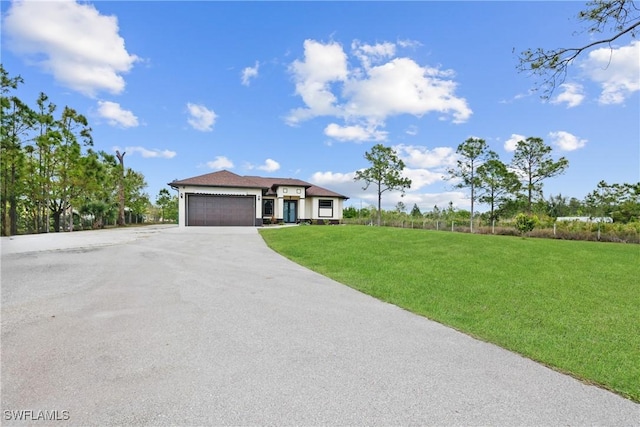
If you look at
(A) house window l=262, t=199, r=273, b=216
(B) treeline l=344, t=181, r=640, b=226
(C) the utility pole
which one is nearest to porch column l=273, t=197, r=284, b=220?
(A) house window l=262, t=199, r=273, b=216

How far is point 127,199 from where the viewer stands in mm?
33188

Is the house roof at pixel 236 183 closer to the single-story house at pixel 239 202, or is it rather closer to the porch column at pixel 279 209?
the single-story house at pixel 239 202

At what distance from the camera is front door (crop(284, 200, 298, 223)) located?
29.5m

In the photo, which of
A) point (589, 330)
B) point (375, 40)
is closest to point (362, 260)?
point (589, 330)

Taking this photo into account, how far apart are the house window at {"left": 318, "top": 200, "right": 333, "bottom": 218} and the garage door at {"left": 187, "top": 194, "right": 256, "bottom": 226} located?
22.4 feet

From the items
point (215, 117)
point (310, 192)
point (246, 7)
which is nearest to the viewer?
point (246, 7)

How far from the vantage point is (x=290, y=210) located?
29.5 m

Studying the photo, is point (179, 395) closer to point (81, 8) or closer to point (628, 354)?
point (628, 354)

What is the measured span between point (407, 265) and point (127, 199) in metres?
34.1

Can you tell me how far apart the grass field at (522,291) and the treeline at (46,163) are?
1941cm

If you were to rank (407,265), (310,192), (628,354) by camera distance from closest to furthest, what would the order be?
(628,354), (407,265), (310,192)

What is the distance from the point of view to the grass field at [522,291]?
3195mm

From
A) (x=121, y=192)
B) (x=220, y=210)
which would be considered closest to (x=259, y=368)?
(x=220, y=210)

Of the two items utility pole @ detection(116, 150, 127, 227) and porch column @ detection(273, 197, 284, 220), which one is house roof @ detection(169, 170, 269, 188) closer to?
porch column @ detection(273, 197, 284, 220)
